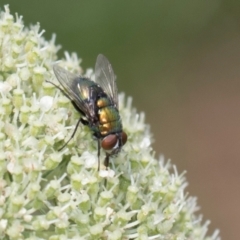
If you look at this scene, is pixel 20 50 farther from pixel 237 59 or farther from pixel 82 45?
pixel 237 59

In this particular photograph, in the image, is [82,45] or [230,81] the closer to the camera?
[82,45]

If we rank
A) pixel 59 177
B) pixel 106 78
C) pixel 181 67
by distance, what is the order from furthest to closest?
pixel 181 67 → pixel 106 78 → pixel 59 177

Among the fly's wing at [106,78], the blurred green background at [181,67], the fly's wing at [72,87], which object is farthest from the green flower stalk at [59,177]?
the blurred green background at [181,67]

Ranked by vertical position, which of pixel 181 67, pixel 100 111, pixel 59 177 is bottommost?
pixel 59 177

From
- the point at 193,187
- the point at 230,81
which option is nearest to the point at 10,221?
the point at 193,187

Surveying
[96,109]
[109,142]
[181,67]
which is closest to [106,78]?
[96,109]

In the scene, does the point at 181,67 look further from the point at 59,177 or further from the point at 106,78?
the point at 59,177

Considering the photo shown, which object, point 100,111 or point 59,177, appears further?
point 100,111
